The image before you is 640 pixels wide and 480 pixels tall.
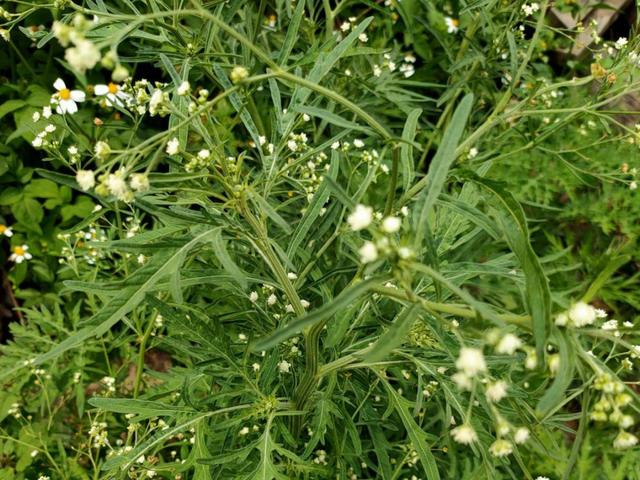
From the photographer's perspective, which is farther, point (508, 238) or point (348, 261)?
point (348, 261)

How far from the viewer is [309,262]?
1575mm

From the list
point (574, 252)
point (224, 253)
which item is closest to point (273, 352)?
point (224, 253)

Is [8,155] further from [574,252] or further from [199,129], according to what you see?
[574,252]

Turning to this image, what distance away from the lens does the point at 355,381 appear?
1819 millimetres

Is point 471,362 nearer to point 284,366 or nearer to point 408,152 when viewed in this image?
point 408,152

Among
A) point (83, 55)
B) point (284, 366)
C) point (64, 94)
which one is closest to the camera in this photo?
point (83, 55)

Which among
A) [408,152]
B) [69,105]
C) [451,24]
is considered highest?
[408,152]

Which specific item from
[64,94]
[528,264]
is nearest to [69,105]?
[64,94]

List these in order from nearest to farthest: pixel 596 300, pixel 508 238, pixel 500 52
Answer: pixel 508 238 < pixel 500 52 < pixel 596 300

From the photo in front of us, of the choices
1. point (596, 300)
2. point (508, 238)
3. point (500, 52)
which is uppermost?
point (508, 238)

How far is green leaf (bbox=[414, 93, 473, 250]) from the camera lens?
1030 mm

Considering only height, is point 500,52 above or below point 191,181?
below

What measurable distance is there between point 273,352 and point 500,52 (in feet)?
5.78

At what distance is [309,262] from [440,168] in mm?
614
